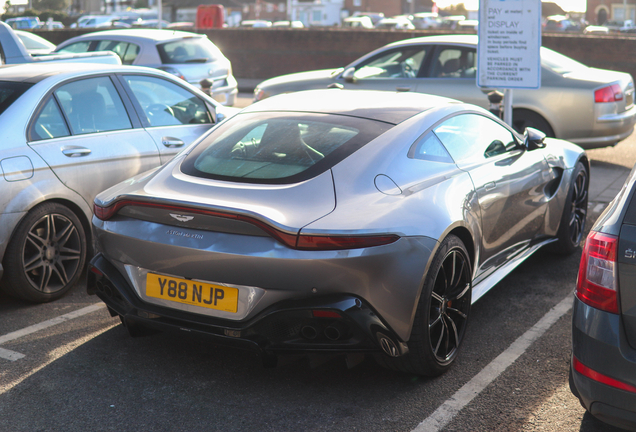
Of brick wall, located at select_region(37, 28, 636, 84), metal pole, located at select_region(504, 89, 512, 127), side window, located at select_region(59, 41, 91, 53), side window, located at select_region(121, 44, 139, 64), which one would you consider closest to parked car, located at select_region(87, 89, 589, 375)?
metal pole, located at select_region(504, 89, 512, 127)

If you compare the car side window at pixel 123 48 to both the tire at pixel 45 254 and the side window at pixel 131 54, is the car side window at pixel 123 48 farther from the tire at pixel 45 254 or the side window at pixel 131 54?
the tire at pixel 45 254

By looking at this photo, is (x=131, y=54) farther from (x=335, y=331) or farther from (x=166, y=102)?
(x=335, y=331)

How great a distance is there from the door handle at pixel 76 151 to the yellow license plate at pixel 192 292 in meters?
1.73

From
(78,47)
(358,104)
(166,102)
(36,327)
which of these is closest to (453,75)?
(166,102)

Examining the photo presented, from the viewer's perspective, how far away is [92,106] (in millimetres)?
4906

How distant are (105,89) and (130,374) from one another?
2.48 metres

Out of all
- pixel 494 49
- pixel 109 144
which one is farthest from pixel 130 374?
pixel 494 49

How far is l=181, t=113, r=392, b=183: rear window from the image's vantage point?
338cm

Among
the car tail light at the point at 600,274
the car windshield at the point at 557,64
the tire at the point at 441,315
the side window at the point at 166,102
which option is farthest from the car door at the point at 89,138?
the car windshield at the point at 557,64

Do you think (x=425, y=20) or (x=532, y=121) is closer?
(x=532, y=121)

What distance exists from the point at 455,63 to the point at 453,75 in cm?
17

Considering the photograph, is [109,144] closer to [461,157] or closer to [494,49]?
[461,157]

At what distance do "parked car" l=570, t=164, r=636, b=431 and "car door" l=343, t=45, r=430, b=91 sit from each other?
22.2ft

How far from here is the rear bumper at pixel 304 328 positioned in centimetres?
291
